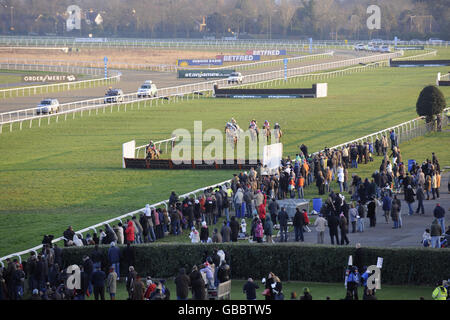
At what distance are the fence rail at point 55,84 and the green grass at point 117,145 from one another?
11.3 metres

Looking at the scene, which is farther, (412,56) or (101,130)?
(412,56)

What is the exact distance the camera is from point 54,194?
26.1 m

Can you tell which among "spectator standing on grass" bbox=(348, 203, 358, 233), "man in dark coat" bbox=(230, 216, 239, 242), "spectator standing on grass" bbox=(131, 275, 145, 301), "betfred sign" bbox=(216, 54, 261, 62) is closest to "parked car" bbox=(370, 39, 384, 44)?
"betfred sign" bbox=(216, 54, 261, 62)

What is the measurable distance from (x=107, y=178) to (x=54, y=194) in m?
2.98

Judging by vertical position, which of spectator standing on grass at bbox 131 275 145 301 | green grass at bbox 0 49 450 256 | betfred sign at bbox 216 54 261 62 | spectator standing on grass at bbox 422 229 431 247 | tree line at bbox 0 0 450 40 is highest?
tree line at bbox 0 0 450 40

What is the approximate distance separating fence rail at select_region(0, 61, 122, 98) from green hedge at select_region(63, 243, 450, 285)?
39898mm

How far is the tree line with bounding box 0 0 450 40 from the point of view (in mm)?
123500

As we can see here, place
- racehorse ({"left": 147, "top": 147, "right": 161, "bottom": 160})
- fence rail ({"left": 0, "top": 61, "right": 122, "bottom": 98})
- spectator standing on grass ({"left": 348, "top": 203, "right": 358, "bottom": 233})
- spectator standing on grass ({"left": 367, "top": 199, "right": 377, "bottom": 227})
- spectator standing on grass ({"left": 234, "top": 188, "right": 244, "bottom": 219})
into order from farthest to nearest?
fence rail ({"left": 0, "top": 61, "right": 122, "bottom": 98})
racehorse ({"left": 147, "top": 147, "right": 161, "bottom": 160})
spectator standing on grass ({"left": 234, "top": 188, "right": 244, "bottom": 219})
spectator standing on grass ({"left": 367, "top": 199, "right": 377, "bottom": 227})
spectator standing on grass ({"left": 348, "top": 203, "right": 358, "bottom": 233})

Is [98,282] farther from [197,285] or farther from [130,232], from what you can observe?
[130,232]

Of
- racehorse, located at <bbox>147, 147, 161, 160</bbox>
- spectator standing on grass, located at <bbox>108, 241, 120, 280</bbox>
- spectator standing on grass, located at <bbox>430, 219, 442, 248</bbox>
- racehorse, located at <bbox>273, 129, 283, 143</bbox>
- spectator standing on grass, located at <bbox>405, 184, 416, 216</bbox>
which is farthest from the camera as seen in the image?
racehorse, located at <bbox>273, 129, 283, 143</bbox>

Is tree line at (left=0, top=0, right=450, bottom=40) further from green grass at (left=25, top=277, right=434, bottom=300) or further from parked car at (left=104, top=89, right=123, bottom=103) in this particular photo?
green grass at (left=25, top=277, right=434, bottom=300)
